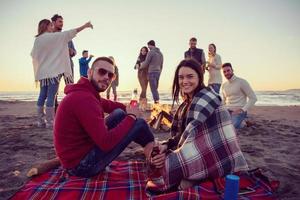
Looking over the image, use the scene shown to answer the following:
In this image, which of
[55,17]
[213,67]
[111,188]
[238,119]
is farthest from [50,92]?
[213,67]

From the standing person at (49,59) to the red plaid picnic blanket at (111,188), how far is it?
2.89 metres

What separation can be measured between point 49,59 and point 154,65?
4.11 metres

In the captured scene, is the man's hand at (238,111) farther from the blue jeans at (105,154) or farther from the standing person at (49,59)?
the standing person at (49,59)

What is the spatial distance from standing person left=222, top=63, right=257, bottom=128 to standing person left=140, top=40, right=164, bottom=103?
3.17 meters

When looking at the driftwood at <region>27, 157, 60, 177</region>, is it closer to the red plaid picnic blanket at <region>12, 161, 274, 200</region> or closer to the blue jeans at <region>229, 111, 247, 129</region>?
the red plaid picnic blanket at <region>12, 161, 274, 200</region>

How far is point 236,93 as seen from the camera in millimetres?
6520

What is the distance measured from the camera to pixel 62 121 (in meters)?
2.88

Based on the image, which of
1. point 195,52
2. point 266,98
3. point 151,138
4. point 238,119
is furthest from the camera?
point 266,98

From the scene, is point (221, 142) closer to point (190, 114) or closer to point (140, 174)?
point (190, 114)

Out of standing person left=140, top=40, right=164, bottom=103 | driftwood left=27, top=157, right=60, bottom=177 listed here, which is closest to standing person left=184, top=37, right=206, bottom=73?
standing person left=140, top=40, right=164, bottom=103

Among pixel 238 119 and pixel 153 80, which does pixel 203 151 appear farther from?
pixel 153 80

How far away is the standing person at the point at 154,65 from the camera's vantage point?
9.33m

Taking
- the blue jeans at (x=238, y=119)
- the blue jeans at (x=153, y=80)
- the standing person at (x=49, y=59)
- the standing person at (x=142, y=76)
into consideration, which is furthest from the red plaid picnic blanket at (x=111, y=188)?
the standing person at (x=142, y=76)

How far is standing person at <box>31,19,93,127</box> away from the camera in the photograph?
5.93 m
